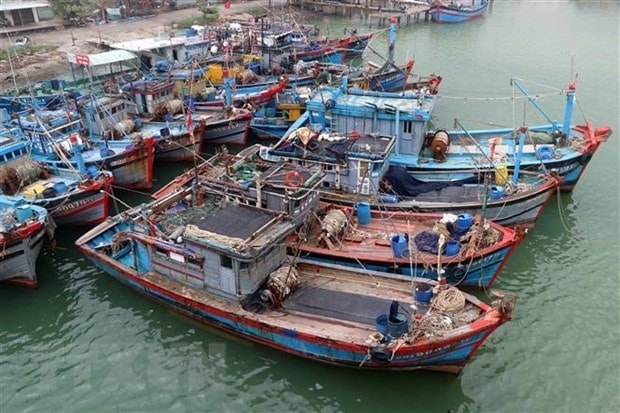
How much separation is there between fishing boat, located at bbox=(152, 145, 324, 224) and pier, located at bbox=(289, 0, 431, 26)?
185 ft

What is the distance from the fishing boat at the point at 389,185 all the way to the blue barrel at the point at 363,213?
2.46 ft

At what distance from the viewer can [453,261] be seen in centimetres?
1812

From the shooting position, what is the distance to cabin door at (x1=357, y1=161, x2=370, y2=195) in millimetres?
21859

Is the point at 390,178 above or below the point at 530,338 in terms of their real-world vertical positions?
above

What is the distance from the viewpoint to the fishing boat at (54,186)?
22.5 metres

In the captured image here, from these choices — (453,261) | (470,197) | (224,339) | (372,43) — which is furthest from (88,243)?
(372,43)

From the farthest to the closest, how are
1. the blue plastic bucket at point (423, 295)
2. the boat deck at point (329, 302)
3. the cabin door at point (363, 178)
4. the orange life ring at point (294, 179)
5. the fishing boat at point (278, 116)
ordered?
the fishing boat at point (278, 116) < the cabin door at point (363, 178) < the orange life ring at point (294, 179) < the blue plastic bucket at point (423, 295) < the boat deck at point (329, 302)

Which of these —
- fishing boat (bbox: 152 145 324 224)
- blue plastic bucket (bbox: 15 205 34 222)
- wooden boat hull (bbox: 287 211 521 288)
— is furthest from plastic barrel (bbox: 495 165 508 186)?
blue plastic bucket (bbox: 15 205 34 222)

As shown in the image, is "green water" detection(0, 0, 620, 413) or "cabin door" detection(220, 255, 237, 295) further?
"cabin door" detection(220, 255, 237, 295)

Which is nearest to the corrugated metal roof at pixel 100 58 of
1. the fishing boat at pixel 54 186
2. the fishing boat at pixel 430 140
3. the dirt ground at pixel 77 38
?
the dirt ground at pixel 77 38

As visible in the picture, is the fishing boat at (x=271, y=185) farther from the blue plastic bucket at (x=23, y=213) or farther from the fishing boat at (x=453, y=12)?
the fishing boat at (x=453, y=12)

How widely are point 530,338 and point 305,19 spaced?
63.6 m

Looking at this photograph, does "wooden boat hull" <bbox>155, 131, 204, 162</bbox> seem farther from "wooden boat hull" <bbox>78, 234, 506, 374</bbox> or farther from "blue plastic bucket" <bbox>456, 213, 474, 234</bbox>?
"blue plastic bucket" <bbox>456, 213, 474, 234</bbox>

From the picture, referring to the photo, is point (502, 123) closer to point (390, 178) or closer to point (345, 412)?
point (390, 178)
